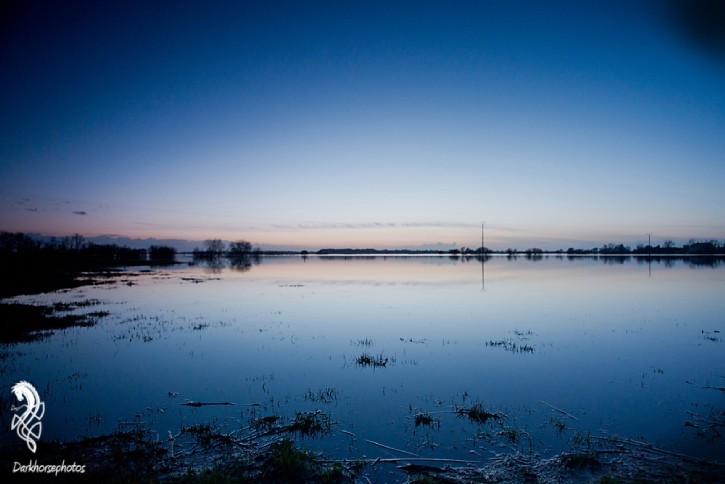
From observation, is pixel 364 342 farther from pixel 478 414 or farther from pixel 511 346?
pixel 478 414

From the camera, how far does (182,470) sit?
23.5ft

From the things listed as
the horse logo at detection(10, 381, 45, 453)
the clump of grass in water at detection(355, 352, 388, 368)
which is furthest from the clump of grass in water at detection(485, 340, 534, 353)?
the horse logo at detection(10, 381, 45, 453)

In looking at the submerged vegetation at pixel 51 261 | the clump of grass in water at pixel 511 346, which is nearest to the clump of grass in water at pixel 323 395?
the clump of grass in water at pixel 511 346

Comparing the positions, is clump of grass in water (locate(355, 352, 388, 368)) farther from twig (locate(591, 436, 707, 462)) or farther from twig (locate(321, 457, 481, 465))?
twig (locate(591, 436, 707, 462))

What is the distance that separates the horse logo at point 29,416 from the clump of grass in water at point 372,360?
31.3ft

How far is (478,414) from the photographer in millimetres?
9688

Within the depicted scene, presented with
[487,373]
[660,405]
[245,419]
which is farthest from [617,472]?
[245,419]

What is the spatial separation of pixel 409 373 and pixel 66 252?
512ft

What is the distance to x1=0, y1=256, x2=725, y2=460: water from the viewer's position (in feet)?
29.4

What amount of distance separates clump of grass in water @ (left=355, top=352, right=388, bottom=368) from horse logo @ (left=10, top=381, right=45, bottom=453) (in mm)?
9527

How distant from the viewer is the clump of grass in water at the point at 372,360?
14398 mm

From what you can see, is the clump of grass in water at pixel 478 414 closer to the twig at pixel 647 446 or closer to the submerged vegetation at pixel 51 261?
the twig at pixel 647 446

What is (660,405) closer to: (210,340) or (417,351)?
(417,351)

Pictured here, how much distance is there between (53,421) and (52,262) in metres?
107
